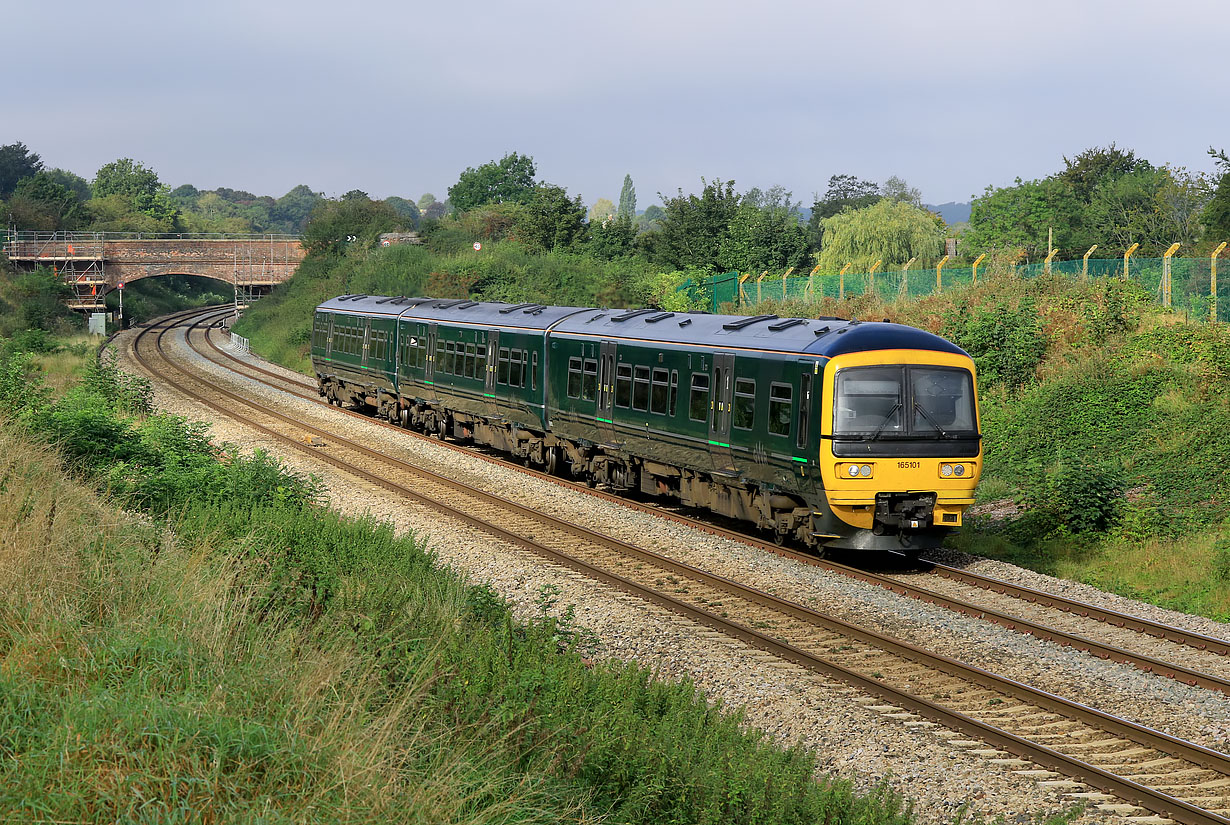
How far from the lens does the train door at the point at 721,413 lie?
17.0m

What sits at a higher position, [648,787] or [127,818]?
[127,818]

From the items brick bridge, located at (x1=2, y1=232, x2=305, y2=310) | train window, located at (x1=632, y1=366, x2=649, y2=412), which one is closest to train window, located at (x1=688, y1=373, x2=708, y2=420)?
train window, located at (x1=632, y1=366, x2=649, y2=412)

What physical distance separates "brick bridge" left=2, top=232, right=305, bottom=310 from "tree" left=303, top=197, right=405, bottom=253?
3.20m

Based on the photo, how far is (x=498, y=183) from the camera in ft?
377

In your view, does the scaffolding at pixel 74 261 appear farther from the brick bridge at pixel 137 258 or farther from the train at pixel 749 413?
the train at pixel 749 413

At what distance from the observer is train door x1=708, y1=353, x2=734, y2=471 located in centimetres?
1702

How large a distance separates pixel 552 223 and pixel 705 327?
46.1 m

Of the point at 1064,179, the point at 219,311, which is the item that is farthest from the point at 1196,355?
the point at 219,311

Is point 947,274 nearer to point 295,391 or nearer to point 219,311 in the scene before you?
point 295,391

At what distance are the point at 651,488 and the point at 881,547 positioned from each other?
19.0 ft

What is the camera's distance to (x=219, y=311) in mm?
94688

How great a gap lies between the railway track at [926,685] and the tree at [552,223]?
46.9 m

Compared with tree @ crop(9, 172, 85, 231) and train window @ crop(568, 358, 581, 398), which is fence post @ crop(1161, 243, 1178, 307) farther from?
tree @ crop(9, 172, 85, 231)

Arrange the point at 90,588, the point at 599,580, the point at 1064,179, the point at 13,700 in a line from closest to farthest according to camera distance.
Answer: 1. the point at 13,700
2. the point at 90,588
3. the point at 599,580
4. the point at 1064,179
